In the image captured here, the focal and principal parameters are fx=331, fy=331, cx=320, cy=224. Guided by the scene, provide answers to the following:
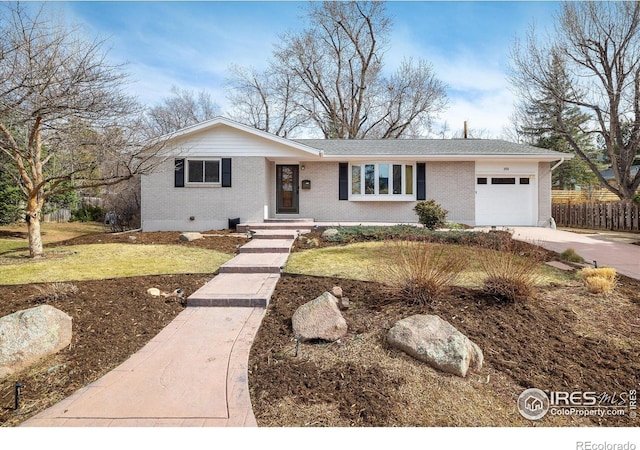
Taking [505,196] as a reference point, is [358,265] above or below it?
below

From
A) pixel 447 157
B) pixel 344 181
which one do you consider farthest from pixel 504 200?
pixel 344 181

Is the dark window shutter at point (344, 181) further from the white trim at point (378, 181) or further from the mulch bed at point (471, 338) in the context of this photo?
the mulch bed at point (471, 338)

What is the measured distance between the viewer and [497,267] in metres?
4.30

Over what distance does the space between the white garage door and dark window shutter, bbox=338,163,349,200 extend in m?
5.29

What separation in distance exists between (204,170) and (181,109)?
2018 cm

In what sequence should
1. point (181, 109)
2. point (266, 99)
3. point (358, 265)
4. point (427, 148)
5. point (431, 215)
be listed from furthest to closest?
point (181, 109)
point (266, 99)
point (427, 148)
point (431, 215)
point (358, 265)

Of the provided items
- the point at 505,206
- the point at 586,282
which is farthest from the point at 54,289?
the point at 505,206

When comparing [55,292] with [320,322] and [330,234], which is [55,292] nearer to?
[320,322]

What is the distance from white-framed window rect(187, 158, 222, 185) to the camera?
482 inches

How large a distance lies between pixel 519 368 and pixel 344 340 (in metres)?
1.61

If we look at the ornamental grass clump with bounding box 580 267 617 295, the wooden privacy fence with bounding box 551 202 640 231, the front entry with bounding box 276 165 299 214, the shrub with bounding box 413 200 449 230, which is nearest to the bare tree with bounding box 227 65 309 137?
the front entry with bounding box 276 165 299 214

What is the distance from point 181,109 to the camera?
1142 inches

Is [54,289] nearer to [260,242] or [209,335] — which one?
[209,335]
